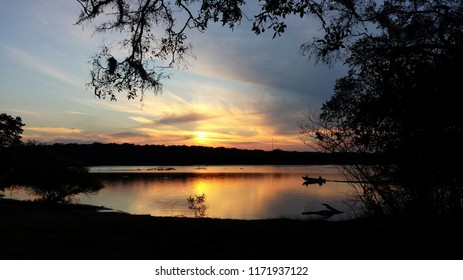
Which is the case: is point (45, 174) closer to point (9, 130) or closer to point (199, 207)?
point (9, 130)

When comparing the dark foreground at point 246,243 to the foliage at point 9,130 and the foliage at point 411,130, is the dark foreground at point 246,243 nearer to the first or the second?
the foliage at point 411,130

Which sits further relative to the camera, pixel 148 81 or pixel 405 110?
pixel 148 81

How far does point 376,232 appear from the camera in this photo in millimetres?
10273

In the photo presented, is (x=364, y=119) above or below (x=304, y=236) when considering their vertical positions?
above

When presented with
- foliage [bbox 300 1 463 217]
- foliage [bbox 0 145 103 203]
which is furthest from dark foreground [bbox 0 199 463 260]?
foliage [bbox 0 145 103 203]

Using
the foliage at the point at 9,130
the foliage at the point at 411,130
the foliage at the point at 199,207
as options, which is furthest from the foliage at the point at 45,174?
the foliage at the point at 411,130

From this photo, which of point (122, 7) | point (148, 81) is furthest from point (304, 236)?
point (122, 7)

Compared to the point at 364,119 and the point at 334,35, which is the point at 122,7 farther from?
the point at 364,119

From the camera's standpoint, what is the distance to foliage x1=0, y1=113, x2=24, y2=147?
142ft

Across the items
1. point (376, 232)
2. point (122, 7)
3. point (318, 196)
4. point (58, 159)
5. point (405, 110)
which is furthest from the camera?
point (318, 196)

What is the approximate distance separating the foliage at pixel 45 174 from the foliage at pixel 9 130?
153 centimetres

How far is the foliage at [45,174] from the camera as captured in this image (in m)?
42.4

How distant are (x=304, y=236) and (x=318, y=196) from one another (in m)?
67.6

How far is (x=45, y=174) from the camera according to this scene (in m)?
42.2
